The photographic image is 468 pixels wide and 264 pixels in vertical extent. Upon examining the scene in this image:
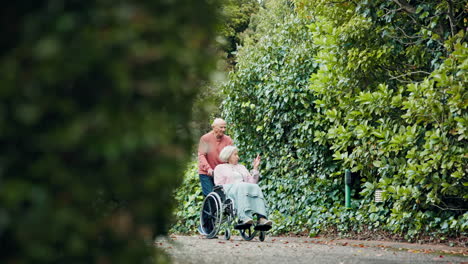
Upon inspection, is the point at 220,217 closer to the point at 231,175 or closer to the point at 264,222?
the point at 264,222

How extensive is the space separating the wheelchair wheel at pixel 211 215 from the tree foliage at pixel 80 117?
7516mm

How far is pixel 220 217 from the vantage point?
9.56 m

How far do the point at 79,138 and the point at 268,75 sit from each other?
11.5 metres

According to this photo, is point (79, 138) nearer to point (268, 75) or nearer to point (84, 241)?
point (84, 241)

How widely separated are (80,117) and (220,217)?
778cm

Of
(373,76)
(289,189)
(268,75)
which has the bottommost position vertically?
(289,189)

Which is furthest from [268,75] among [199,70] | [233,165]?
[199,70]

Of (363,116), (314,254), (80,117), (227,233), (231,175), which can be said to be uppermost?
(363,116)

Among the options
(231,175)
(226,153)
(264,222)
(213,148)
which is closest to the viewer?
(264,222)

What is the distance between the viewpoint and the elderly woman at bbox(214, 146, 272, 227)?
956cm

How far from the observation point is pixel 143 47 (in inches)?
75.2

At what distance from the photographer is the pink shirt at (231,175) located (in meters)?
10.1

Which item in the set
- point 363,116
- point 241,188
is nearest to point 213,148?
point 241,188

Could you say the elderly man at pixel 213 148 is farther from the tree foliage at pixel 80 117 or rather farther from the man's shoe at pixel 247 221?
the tree foliage at pixel 80 117
